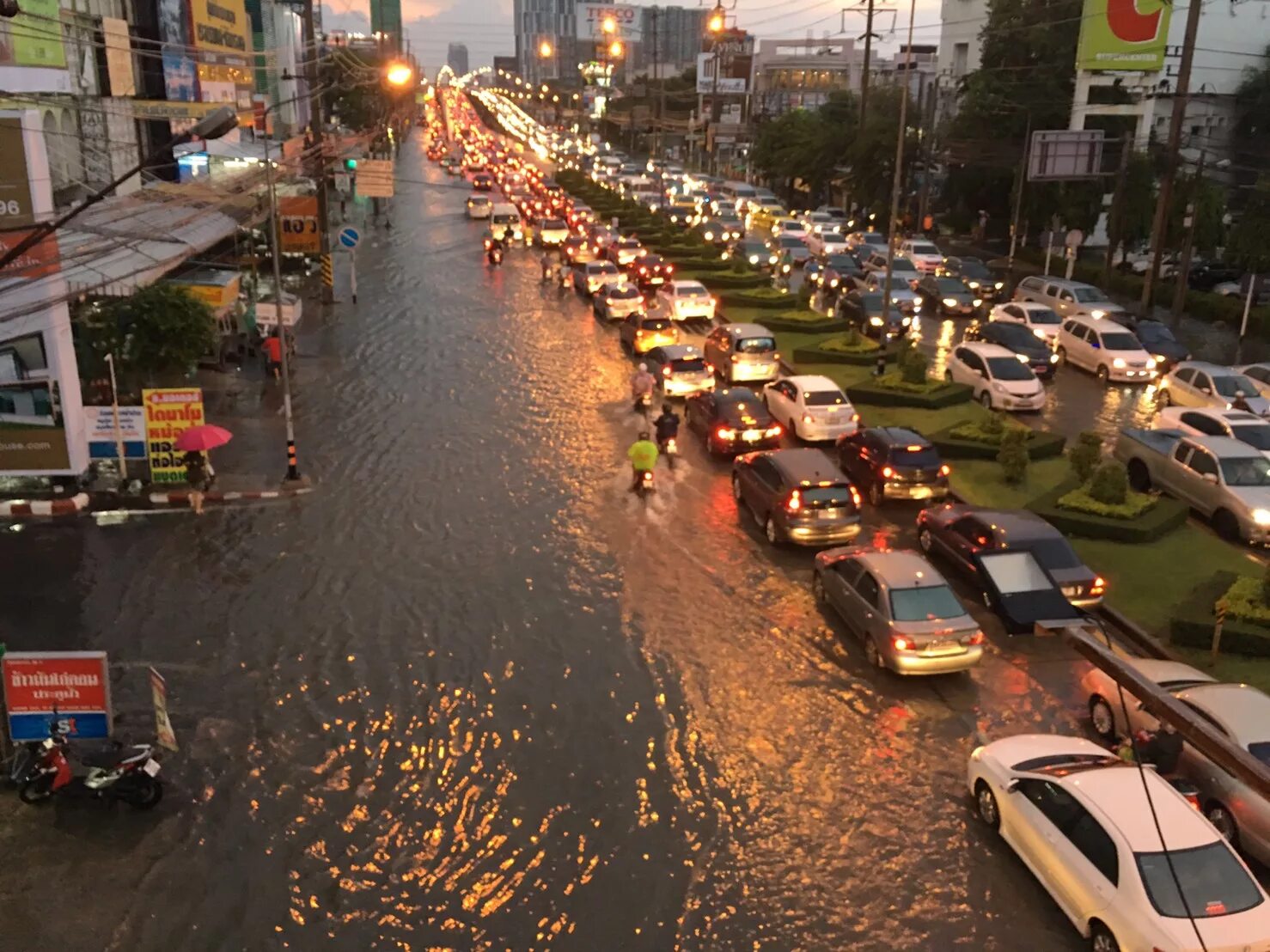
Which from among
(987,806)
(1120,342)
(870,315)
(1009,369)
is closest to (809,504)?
(987,806)

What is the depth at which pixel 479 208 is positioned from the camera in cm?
7050

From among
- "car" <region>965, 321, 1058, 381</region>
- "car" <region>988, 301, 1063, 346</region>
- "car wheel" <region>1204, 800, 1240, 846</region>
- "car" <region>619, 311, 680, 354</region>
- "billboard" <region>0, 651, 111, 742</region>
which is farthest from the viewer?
"car" <region>988, 301, 1063, 346</region>

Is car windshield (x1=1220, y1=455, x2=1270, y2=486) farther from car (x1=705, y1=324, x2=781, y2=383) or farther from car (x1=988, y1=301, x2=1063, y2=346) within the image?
car (x1=988, y1=301, x2=1063, y2=346)

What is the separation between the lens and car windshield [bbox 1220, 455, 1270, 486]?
20406 millimetres

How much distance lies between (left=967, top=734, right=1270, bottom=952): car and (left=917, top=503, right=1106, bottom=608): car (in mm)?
5765

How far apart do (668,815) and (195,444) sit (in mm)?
13224

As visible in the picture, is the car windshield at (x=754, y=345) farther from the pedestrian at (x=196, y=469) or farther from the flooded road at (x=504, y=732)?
the pedestrian at (x=196, y=469)

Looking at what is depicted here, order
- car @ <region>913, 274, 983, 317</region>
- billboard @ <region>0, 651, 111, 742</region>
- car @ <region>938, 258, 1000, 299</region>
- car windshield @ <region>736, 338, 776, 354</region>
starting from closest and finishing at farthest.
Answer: billboard @ <region>0, 651, 111, 742</region>, car windshield @ <region>736, 338, 776, 354</region>, car @ <region>913, 274, 983, 317</region>, car @ <region>938, 258, 1000, 299</region>

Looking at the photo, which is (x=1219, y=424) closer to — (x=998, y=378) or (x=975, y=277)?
(x=998, y=378)

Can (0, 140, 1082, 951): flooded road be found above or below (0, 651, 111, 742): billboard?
below

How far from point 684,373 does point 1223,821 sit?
60.4ft

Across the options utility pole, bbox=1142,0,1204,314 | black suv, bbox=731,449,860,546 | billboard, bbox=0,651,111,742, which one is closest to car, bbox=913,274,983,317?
utility pole, bbox=1142,0,1204,314

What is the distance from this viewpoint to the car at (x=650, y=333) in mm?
33781

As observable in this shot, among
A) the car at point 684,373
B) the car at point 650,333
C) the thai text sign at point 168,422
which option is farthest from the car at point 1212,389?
the thai text sign at point 168,422
